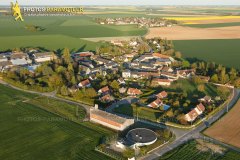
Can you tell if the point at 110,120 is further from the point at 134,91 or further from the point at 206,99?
the point at 206,99

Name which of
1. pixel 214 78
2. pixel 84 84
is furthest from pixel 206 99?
pixel 84 84

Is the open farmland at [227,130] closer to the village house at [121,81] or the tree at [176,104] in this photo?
the tree at [176,104]

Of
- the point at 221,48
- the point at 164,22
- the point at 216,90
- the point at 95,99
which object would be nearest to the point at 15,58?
the point at 95,99

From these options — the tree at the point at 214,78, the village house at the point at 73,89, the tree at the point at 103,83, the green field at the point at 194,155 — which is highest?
the tree at the point at 214,78

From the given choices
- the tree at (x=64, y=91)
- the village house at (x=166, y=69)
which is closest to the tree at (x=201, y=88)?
the village house at (x=166, y=69)

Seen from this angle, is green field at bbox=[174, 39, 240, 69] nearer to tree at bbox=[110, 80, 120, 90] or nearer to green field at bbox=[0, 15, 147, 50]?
green field at bbox=[0, 15, 147, 50]

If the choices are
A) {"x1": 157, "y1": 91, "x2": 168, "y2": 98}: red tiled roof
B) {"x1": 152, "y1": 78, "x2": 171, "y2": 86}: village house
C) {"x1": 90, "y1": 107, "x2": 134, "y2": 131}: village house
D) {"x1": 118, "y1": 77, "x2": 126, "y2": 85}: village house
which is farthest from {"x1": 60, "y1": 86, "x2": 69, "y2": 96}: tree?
{"x1": 152, "y1": 78, "x2": 171, "y2": 86}: village house
